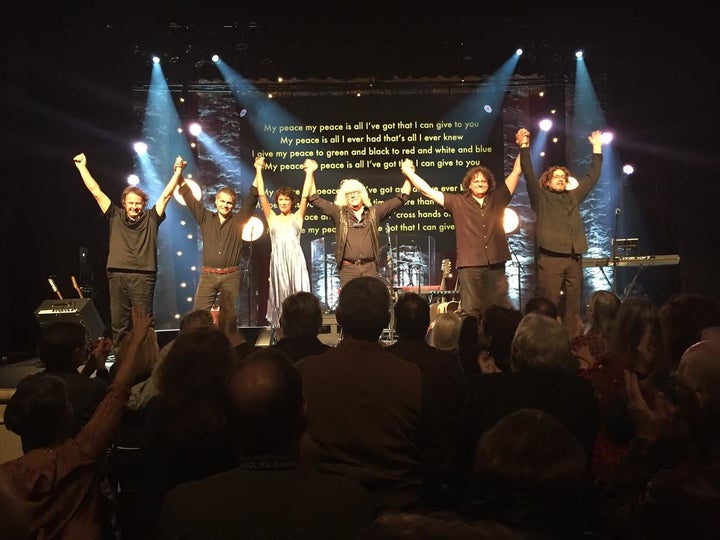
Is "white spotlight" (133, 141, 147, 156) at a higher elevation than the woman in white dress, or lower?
higher

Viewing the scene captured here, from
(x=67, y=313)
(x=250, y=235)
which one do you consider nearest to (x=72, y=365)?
(x=67, y=313)

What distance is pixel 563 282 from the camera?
21.6 ft

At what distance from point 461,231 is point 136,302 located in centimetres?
327

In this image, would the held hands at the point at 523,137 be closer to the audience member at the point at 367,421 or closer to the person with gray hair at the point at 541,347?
the person with gray hair at the point at 541,347

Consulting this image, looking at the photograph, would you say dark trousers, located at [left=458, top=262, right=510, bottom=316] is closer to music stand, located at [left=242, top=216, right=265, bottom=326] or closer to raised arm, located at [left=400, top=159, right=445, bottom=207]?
raised arm, located at [left=400, top=159, right=445, bottom=207]

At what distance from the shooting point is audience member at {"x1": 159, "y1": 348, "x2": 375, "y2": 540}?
150 cm

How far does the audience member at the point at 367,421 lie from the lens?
2449mm

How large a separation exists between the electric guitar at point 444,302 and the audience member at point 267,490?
19.4ft

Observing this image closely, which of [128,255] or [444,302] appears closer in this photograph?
[128,255]

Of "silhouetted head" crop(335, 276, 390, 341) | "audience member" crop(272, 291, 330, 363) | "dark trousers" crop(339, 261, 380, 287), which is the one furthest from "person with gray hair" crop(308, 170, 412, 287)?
"silhouetted head" crop(335, 276, 390, 341)

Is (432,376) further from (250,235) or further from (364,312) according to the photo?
(250,235)

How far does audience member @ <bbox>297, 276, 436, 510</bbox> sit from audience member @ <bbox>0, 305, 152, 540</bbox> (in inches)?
30.2

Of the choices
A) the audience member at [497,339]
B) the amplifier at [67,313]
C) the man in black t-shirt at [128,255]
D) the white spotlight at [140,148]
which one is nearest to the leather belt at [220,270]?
the man in black t-shirt at [128,255]

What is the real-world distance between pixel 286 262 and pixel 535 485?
6.69 metres
